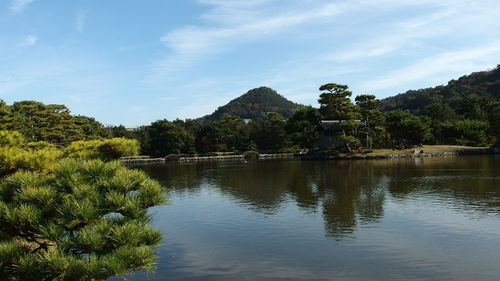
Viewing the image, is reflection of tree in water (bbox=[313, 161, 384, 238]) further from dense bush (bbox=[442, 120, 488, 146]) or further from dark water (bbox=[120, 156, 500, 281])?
dense bush (bbox=[442, 120, 488, 146])

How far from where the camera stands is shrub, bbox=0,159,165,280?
5.39 meters

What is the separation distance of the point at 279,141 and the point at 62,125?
3809 centimetres

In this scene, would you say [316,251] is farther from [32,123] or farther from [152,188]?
[32,123]

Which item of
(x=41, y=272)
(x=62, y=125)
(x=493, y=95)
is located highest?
(x=493, y=95)

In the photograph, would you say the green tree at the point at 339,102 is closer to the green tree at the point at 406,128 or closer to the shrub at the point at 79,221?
the green tree at the point at 406,128

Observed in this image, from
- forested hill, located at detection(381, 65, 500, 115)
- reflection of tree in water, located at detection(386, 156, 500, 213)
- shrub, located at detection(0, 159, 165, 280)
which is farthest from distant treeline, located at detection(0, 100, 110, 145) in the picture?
forested hill, located at detection(381, 65, 500, 115)

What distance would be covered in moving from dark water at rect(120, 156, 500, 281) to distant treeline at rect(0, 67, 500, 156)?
2134 cm

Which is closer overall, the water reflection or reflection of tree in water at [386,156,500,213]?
the water reflection

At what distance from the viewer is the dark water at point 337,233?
9.82 m

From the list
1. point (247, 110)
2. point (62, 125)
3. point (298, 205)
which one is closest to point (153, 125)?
point (62, 125)

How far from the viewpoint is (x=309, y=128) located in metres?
64.1

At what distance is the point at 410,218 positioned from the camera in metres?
15.3

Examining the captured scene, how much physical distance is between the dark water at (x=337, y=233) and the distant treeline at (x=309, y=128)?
21.3 meters

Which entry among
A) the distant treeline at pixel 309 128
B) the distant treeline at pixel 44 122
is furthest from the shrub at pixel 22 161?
the distant treeline at pixel 44 122
